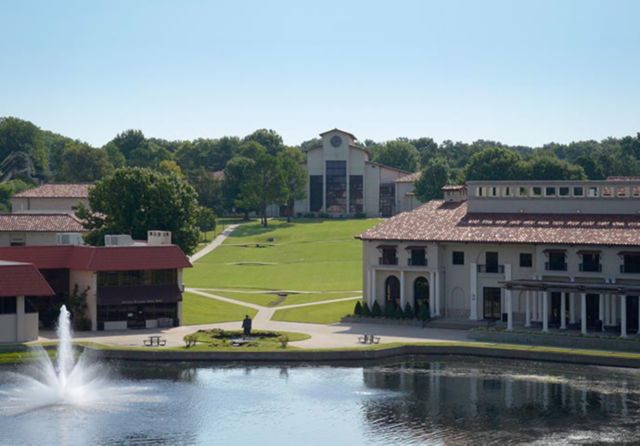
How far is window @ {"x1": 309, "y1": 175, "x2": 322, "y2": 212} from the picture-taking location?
182 metres

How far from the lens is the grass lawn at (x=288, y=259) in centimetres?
11288

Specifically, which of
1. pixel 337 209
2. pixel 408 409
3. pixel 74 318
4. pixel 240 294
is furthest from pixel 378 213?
pixel 408 409

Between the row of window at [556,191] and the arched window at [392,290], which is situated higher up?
the row of window at [556,191]

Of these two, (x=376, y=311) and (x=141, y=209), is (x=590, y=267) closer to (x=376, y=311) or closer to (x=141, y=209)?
(x=376, y=311)

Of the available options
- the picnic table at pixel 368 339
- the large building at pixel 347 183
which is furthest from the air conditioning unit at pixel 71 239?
the large building at pixel 347 183

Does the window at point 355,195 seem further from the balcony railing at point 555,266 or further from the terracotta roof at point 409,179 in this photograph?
the balcony railing at point 555,266

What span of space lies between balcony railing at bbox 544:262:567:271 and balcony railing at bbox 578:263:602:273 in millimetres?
1193

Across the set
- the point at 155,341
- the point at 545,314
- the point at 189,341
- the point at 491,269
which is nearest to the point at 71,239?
the point at 155,341

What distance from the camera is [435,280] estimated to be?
280 feet

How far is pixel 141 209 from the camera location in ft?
331

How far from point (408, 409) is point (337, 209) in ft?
417

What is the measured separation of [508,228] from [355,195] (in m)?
97.6

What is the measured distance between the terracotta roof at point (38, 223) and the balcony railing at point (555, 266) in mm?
49630

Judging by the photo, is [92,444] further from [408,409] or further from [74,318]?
[74,318]
